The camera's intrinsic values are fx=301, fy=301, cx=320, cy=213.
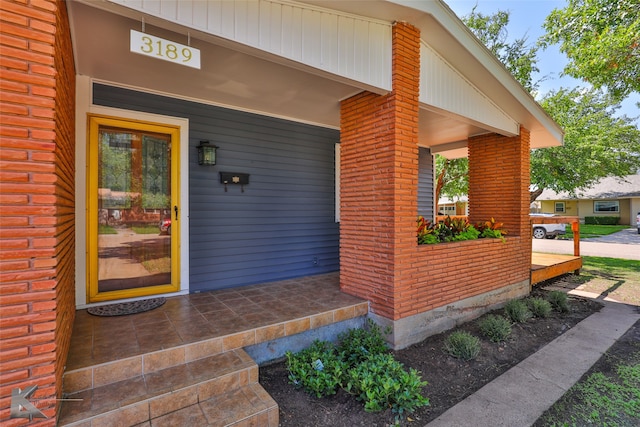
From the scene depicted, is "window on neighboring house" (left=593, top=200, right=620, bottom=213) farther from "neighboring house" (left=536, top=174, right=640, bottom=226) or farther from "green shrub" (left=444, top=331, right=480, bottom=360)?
"green shrub" (left=444, top=331, right=480, bottom=360)

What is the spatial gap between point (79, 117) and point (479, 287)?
18.2ft

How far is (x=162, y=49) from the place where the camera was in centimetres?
221

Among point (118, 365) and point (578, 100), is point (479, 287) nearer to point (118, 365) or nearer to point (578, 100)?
point (118, 365)

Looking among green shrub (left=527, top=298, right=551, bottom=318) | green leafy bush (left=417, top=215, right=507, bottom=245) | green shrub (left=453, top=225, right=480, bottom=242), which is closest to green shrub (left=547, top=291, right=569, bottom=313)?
green shrub (left=527, top=298, right=551, bottom=318)

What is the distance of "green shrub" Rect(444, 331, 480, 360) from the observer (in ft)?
10.6

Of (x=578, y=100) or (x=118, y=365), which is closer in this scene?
(x=118, y=365)

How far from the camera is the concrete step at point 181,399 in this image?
6.01ft

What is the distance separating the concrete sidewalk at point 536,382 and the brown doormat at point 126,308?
9.79 ft

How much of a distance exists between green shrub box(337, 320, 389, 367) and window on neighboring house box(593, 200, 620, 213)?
29275 millimetres

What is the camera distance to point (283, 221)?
4.70 meters

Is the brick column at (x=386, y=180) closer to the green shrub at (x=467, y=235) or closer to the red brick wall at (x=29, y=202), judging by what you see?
the green shrub at (x=467, y=235)

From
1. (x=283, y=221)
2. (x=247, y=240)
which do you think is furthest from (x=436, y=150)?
(x=247, y=240)

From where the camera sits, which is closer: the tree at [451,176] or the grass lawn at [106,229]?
the grass lawn at [106,229]

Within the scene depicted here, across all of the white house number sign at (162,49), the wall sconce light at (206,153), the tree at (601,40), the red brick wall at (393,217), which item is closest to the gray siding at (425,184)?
the red brick wall at (393,217)
